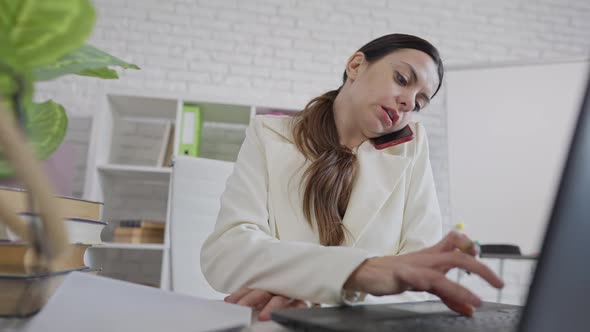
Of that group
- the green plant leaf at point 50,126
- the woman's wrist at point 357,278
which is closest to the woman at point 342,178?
the woman's wrist at point 357,278

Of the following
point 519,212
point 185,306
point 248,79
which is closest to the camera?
point 185,306

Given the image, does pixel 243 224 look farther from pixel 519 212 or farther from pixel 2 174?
pixel 519 212

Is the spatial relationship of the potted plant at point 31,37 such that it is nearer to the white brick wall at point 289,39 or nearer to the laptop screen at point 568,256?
the laptop screen at point 568,256

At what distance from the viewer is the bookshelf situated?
296 cm

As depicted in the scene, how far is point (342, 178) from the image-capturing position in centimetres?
111

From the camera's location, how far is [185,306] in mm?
454

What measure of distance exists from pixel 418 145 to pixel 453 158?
7.70 feet

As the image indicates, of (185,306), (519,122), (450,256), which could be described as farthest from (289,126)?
(519,122)

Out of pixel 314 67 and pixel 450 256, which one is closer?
pixel 450 256

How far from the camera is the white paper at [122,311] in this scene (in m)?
0.40

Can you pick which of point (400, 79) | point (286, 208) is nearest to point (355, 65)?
point (400, 79)

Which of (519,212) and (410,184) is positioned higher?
(410,184)

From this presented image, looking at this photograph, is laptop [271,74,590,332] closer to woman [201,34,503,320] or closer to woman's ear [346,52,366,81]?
woman [201,34,503,320]

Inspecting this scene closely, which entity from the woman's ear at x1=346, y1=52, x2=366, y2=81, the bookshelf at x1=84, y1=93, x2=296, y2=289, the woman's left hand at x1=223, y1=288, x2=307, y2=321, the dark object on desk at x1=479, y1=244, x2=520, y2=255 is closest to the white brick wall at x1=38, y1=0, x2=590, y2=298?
the bookshelf at x1=84, y1=93, x2=296, y2=289
